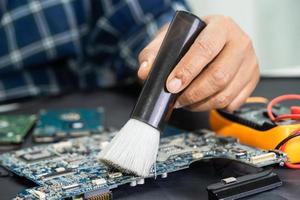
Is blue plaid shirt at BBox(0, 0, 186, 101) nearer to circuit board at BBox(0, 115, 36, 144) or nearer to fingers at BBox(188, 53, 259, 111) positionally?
circuit board at BBox(0, 115, 36, 144)

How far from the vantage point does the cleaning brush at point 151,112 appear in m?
0.55

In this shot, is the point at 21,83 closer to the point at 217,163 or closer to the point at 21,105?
the point at 21,105

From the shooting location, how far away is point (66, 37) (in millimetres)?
1229

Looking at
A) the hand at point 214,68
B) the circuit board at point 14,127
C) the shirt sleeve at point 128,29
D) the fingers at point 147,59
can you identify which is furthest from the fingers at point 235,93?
the shirt sleeve at point 128,29

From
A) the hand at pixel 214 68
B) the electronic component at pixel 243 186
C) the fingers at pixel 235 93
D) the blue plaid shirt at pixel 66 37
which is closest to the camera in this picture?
the electronic component at pixel 243 186

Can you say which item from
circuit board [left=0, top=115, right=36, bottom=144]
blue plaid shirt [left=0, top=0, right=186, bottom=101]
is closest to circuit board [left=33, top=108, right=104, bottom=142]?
circuit board [left=0, top=115, right=36, bottom=144]

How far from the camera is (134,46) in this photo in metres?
1.22

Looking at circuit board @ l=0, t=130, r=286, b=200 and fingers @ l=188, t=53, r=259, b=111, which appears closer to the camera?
circuit board @ l=0, t=130, r=286, b=200

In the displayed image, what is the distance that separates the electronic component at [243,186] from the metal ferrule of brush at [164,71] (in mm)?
103

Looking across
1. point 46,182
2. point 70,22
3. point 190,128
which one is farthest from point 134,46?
point 46,182

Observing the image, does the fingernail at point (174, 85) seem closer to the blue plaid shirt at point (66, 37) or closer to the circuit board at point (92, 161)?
the circuit board at point (92, 161)

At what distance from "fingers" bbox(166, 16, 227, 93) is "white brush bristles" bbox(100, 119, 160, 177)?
0.07 meters

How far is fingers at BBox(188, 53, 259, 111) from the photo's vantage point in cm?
73

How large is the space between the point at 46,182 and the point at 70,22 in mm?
749
